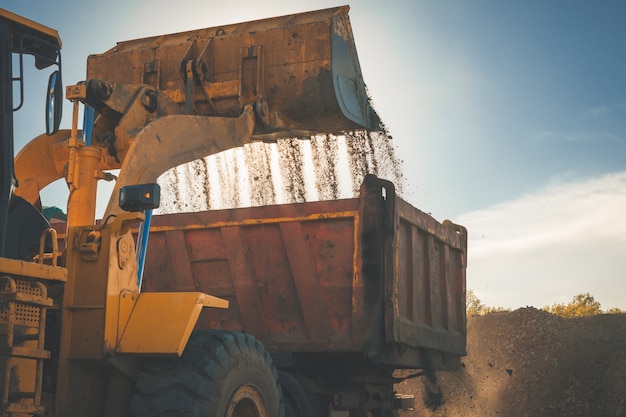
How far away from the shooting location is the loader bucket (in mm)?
7664

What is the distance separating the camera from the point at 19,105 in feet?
12.8

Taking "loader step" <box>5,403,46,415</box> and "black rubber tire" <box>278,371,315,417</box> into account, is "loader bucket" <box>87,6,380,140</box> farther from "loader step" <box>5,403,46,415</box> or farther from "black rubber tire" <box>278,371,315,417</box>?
"loader step" <box>5,403,46,415</box>

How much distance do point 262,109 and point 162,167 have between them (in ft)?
6.61

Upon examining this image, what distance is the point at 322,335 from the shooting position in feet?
20.8

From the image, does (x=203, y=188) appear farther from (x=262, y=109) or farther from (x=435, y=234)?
(x=435, y=234)

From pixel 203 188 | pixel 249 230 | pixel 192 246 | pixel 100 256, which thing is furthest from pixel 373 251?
pixel 203 188

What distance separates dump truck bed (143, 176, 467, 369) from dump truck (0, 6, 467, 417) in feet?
0.04

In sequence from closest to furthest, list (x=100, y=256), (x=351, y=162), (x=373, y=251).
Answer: (x=100, y=256), (x=373, y=251), (x=351, y=162)

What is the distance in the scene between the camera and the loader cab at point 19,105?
3844mm

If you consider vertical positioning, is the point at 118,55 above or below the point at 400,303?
above

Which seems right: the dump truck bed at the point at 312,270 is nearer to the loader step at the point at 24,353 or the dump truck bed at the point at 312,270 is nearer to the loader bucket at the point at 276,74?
the loader bucket at the point at 276,74

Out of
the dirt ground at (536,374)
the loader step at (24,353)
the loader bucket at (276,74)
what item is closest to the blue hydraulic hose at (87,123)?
the loader step at (24,353)

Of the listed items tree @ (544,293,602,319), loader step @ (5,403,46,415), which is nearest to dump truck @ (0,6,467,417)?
loader step @ (5,403,46,415)

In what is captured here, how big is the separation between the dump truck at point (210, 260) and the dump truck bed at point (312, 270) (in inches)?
0.5
